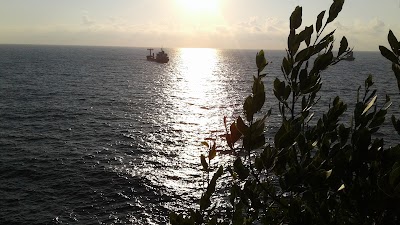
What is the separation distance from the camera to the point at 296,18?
3521mm

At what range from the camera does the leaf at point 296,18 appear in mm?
3479

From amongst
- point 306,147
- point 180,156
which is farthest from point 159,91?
point 306,147

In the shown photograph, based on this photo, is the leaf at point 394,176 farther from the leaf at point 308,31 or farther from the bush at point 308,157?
the leaf at point 308,31

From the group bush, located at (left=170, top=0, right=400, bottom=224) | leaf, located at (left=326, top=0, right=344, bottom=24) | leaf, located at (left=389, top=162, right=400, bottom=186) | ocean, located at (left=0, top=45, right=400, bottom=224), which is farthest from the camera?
ocean, located at (left=0, top=45, right=400, bottom=224)

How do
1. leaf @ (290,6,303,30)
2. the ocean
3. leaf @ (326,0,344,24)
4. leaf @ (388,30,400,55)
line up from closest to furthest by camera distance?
leaf @ (290,6,303,30) → leaf @ (326,0,344,24) → leaf @ (388,30,400,55) → the ocean

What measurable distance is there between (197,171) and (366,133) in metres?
37.6

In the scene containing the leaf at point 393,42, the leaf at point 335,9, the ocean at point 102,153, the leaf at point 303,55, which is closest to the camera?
the leaf at point 335,9

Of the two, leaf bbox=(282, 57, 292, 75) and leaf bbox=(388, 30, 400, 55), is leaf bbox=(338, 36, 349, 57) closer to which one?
leaf bbox=(388, 30, 400, 55)

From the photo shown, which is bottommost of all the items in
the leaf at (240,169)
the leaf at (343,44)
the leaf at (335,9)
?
the leaf at (240,169)

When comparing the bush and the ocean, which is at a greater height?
the bush

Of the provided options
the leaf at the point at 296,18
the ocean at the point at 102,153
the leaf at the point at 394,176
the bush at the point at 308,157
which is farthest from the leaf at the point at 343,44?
the ocean at the point at 102,153

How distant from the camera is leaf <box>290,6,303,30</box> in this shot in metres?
3.48

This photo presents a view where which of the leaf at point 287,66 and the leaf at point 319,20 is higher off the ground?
the leaf at point 319,20

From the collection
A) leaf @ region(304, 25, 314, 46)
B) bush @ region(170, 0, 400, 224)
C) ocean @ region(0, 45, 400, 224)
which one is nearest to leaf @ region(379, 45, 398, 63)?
bush @ region(170, 0, 400, 224)
